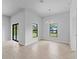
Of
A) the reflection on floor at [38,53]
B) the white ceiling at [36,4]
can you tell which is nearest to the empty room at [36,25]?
the white ceiling at [36,4]

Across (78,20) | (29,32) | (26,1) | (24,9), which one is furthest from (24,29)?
(78,20)

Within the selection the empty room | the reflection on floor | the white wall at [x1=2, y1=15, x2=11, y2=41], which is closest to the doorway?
the empty room

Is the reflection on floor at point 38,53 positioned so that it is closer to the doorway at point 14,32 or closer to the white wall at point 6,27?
the doorway at point 14,32

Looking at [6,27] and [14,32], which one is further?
[6,27]

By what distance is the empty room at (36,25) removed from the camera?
6.12 meters

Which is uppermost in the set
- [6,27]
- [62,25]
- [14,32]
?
[62,25]

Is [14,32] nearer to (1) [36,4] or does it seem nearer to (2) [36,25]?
(2) [36,25]

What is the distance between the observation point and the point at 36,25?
31.7 ft

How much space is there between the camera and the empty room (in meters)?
6.12

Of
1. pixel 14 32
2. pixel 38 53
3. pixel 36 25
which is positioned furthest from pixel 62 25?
pixel 14 32

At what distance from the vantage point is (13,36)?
10.1 metres

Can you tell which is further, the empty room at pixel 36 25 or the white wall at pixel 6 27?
the white wall at pixel 6 27

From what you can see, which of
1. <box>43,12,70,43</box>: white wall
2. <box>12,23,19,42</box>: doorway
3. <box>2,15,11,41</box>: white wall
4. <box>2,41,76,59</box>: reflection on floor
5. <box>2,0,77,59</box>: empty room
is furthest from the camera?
<box>2,15,11,41</box>: white wall

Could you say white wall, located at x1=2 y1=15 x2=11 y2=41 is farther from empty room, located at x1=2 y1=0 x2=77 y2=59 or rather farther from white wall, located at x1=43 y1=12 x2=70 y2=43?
→ white wall, located at x1=43 y1=12 x2=70 y2=43
